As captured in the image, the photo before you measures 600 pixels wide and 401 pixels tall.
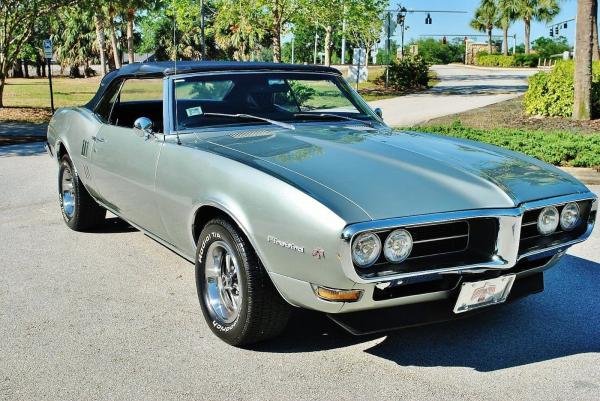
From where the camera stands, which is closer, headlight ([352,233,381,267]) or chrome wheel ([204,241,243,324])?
headlight ([352,233,381,267])

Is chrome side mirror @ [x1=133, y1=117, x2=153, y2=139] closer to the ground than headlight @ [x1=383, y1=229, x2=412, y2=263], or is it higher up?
higher up

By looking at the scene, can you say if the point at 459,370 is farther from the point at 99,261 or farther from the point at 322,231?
the point at 99,261

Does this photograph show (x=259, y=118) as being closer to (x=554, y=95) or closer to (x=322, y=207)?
(x=322, y=207)

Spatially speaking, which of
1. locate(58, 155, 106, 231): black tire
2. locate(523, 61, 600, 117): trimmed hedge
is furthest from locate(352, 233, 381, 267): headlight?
locate(523, 61, 600, 117): trimmed hedge

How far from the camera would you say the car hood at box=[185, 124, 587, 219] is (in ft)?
10.4

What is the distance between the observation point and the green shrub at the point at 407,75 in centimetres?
3434

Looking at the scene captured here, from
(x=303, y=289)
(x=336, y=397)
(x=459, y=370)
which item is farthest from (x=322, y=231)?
(x=459, y=370)

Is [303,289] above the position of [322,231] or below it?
below

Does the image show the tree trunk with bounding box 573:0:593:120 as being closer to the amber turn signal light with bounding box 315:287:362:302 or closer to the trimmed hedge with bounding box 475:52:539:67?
the amber turn signal light with bounding box 315:287:362:302

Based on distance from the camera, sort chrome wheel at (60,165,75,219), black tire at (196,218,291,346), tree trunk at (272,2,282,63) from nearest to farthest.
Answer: black tire at (196,218,291,346)
chrome wheel at (60,165,75,219)
tree trunk at (272,2,282,63)

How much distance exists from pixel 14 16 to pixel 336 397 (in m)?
19.3

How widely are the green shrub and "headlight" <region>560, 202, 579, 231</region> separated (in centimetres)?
3117

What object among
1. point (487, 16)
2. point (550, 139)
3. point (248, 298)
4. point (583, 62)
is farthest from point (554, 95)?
point (487, 16)

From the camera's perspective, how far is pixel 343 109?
5000 millimetres
